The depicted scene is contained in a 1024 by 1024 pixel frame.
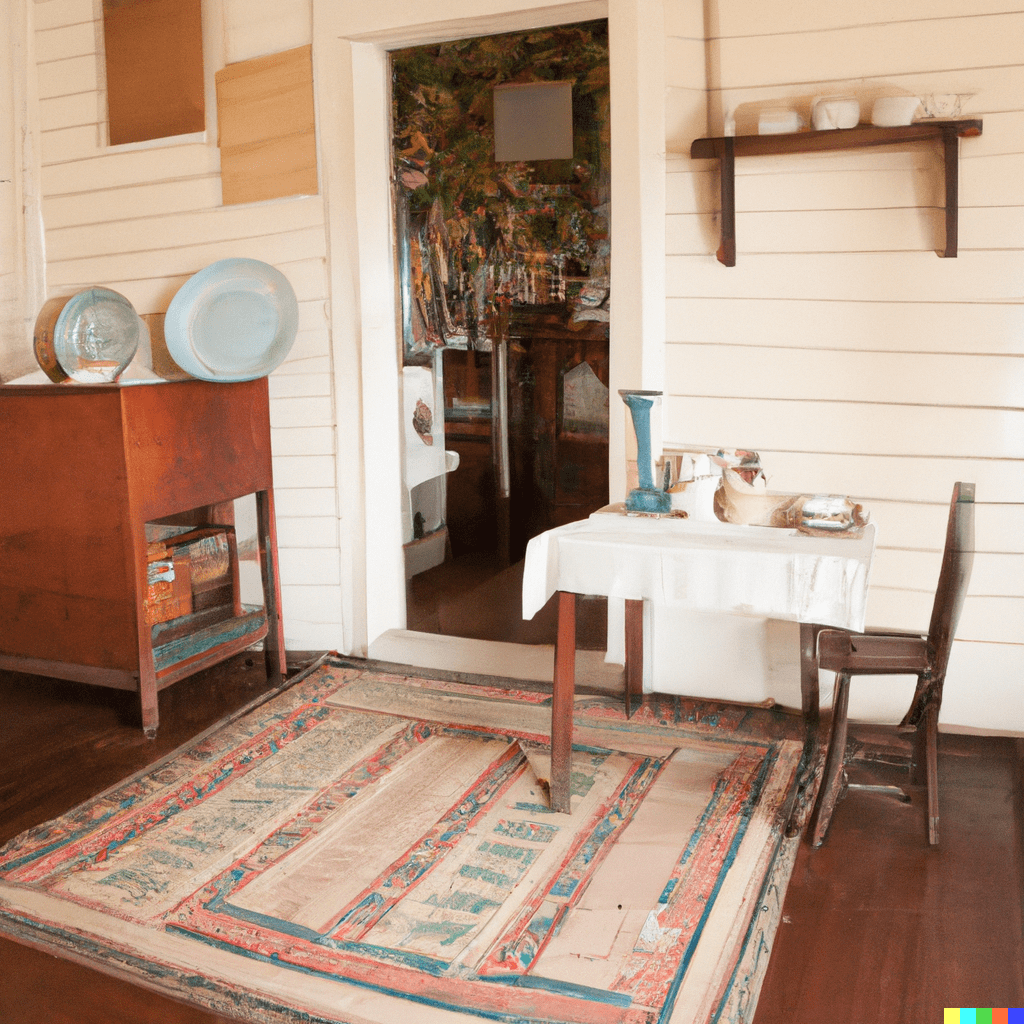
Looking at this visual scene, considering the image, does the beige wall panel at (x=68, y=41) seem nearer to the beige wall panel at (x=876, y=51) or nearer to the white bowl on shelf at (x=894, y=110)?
the beige wall panel at (x=876, y=51)

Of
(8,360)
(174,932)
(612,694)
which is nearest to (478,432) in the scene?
(612,694)

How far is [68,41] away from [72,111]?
0.91 ft

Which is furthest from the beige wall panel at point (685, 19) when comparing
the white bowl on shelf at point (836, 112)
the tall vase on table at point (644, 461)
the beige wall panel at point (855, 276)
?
the tall vase on table at point (644, 461)

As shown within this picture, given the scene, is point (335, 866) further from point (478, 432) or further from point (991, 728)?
point (478, 432)

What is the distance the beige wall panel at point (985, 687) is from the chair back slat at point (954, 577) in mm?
681

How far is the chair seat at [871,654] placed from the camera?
2512 millimetres

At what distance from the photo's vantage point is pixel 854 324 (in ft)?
10.4

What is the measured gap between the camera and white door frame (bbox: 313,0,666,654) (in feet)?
10.8

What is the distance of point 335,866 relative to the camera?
2473 mm

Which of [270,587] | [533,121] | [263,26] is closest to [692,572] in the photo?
[270,587]

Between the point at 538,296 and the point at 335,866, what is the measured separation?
8.70 ft

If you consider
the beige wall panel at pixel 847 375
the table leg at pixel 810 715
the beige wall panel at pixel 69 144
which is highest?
the beige wall panel at pixel 69 144

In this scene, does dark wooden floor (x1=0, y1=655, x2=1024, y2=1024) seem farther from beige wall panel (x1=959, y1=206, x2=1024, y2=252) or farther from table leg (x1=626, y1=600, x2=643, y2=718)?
beige wall panel (x1=959, y1=206, x2=1024, y2=252)

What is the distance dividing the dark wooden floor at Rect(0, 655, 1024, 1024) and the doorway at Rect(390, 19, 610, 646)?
5.29 feet
